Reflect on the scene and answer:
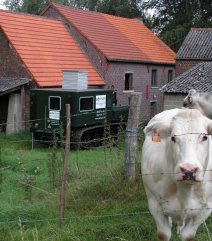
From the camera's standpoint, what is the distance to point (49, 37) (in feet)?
83.0

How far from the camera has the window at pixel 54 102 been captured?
1812 centimetres

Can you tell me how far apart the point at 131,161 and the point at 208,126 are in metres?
3.69

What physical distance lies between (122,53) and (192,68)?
4527mm

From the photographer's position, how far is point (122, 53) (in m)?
28.2

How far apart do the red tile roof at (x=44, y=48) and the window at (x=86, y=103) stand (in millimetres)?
3277

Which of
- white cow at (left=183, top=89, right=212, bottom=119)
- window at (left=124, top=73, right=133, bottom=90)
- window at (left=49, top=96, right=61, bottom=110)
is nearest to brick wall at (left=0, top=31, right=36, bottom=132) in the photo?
window at (left=49, top=96, right=61, bottom=110)

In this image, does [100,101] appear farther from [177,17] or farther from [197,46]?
[177,17]

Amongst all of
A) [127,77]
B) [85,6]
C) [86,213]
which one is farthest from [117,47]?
[86,213]

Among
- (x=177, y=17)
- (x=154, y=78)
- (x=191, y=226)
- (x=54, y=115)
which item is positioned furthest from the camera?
(x=177, y=17)

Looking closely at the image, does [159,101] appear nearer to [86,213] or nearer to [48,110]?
[48,110]

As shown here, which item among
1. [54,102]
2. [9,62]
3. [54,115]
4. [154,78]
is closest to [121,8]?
[154,78]

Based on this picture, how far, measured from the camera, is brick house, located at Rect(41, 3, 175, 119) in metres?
26.8

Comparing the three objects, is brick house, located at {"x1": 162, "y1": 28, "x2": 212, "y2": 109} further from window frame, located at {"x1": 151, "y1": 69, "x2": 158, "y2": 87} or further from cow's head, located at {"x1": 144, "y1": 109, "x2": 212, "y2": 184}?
cow's head, located at {"x1": 144, "y1": 109, "x2": 212, "y2": 184}

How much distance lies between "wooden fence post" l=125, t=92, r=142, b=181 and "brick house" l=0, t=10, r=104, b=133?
41.5ft
